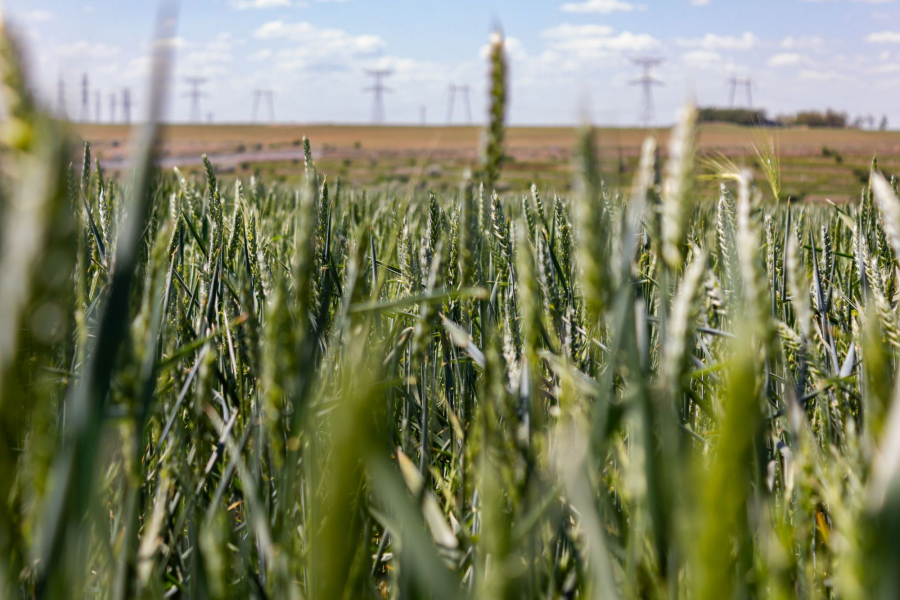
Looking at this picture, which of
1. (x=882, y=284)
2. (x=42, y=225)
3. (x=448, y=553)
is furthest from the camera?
(x=882, y=284)

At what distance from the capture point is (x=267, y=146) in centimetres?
5694

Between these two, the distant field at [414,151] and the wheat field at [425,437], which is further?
the distant field at [414,151]

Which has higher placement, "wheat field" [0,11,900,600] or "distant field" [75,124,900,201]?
"distant field" [75,124,900,201]

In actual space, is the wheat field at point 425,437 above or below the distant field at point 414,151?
below

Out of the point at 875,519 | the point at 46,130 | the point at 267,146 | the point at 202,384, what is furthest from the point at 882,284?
the point at 267,146

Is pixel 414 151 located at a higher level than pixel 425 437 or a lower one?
higher

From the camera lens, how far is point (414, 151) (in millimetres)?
40812

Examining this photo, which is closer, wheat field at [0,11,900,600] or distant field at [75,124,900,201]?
wheat field at [0,11,900,600]

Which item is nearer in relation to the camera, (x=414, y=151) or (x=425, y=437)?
(x=425, y=437)

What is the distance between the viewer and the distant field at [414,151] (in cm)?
2862

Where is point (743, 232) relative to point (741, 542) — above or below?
above

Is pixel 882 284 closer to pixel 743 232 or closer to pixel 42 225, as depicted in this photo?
pixel 743 232

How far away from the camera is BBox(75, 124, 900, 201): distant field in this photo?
2862cm

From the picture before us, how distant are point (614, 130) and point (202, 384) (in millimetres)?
Answer: 468
